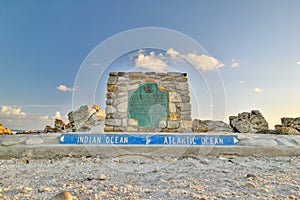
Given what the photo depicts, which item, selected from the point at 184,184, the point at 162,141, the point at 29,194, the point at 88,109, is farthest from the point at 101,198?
the point at 88,109

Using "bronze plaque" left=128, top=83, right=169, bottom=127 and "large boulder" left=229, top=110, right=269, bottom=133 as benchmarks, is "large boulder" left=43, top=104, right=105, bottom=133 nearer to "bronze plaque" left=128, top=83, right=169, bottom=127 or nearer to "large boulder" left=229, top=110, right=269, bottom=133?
"bronze plaque" left=128, top=83, right=169, bottom=127

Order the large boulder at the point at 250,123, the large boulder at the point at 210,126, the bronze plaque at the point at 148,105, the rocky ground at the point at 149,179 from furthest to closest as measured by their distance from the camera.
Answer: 1. the large boulder at the point at 210,126
2. the large boulder at the point at 250,123
3. the bronze plaque at the point at 148,105
4. the rocky ground at the point at 149,179

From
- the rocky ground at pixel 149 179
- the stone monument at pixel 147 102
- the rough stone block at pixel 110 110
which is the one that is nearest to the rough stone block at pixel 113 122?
the stone monument at pixel 147 102

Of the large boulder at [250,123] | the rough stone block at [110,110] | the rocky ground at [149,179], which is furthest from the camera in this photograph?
the large boulder at [250,123]

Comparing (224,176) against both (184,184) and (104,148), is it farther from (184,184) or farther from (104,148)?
(104,148)

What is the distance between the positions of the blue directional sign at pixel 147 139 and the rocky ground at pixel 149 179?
1.79 feet

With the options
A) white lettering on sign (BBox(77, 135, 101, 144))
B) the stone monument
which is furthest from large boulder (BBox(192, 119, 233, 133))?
white lettering on sign (BBox(77, 135, 101, 144))

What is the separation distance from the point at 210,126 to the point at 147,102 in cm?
358

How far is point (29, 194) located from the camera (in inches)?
73.5

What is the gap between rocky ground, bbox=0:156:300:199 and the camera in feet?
6.08

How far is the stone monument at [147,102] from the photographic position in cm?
603

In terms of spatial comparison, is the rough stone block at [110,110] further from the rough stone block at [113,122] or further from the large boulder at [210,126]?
the large boulder at [210,126]

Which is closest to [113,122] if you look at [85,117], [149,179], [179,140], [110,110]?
[110,110]

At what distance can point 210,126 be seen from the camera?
28.4ft
